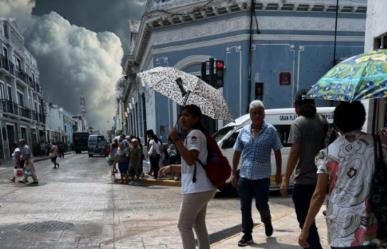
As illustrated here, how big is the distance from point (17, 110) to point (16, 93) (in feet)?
7.42

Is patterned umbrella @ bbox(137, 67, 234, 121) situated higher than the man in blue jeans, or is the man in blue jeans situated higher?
patterned umbrella @ bbox(137, 67, 234, 121)

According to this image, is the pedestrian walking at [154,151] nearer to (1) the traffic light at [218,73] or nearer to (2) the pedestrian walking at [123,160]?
(2) the pedestrian walking at [123,160]

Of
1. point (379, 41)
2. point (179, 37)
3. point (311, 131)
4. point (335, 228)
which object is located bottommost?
point (335, 228)

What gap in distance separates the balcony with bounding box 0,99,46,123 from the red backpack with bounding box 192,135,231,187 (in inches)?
1352

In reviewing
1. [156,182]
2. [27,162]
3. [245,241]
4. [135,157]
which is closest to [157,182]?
[156,182]

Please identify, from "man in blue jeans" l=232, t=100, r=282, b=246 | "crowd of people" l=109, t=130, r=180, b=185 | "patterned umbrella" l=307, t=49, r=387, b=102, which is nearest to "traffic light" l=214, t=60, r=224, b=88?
"crowd of people" l=109, t=130, r=180, b=185

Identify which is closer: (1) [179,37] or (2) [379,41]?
(2) [379,41]

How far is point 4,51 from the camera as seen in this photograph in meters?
36.4

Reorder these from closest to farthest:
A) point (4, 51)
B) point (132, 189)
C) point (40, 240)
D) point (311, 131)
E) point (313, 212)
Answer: point (313, 212) → point (311, 131) → point (40, 240) → point (132, 189) → point (4, 51)

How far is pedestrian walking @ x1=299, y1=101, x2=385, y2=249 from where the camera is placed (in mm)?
2283

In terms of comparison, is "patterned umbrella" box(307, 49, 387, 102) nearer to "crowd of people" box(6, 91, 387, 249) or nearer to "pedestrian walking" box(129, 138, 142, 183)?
"crowd of people" box(6, 91, 387, 249)

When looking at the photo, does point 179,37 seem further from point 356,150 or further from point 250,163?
point 356,150

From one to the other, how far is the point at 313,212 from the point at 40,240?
4425 mm

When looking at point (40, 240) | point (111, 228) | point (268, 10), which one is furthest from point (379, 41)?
point (268, 10)
